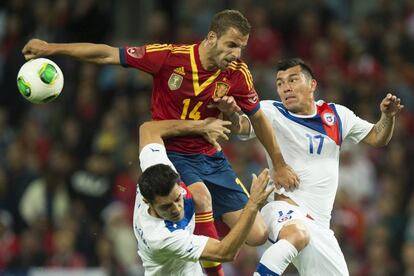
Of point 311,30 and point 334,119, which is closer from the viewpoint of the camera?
point 334,119

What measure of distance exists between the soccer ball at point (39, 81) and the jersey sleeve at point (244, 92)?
134 cm

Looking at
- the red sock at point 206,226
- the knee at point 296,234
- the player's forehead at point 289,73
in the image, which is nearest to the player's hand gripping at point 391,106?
the player's forehead at point 289,73

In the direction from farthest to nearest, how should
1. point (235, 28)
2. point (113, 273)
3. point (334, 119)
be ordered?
point (113, 273) → point (334, 119) → point (235, 28)

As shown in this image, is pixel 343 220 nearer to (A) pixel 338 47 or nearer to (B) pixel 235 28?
(A) pixel 338 47

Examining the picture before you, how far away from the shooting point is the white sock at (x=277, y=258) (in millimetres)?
8289

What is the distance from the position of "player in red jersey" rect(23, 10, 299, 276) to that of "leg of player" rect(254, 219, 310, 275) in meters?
0.25

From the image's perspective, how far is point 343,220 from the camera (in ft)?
43.2

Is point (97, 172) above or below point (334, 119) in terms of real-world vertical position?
below

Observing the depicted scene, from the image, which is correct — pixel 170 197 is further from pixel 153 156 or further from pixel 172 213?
pixel 153 156

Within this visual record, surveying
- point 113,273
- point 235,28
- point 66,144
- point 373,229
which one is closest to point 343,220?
point 373,229

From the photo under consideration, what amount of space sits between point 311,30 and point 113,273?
15.6 ft

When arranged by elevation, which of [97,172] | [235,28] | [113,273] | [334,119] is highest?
[235,28]

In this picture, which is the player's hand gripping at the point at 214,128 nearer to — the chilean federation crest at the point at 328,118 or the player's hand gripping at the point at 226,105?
the player's hand gripping at the point at 226,105

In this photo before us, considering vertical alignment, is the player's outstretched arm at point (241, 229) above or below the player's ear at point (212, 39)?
below
